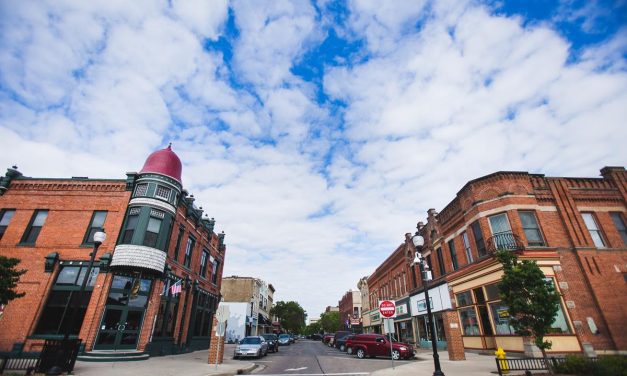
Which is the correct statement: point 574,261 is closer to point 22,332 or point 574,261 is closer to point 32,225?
point 22,332

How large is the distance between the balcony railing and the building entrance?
21.3 meters

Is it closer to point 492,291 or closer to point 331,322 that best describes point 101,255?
point 492,291

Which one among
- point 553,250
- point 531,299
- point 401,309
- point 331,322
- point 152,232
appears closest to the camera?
point 531,299

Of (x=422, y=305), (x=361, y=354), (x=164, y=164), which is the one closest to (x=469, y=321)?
(x=422, y=305)

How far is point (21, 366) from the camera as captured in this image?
11.8 m

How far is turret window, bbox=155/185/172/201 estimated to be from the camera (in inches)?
766

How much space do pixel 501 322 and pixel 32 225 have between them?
96.1 ft

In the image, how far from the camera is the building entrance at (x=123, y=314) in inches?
639

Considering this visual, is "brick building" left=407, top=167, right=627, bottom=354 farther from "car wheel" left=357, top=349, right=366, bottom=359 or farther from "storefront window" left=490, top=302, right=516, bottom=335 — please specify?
"car wheel" left=357, top=349, right=366, bottom=359

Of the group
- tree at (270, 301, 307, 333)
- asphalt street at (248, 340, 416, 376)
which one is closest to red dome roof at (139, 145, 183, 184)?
asphalt street at (248, 340, 416, 376)

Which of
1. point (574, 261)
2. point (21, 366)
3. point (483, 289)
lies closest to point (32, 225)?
point (21, 366)

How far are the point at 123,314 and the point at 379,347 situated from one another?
16.0 metres

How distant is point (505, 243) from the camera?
59.5ft

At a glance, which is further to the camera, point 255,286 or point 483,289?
point 255,286
